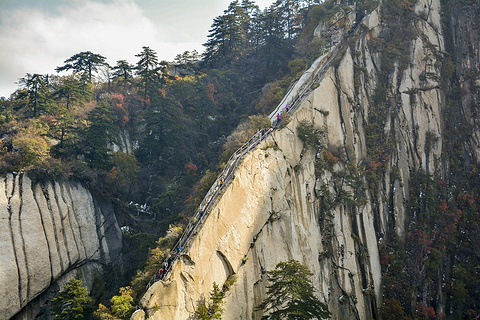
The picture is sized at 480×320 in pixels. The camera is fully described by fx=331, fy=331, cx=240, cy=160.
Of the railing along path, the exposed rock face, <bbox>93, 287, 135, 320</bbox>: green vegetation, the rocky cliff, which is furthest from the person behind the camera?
the exposed rock face

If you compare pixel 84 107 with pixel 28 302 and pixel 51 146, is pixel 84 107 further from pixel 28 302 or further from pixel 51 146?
pixel 28 302

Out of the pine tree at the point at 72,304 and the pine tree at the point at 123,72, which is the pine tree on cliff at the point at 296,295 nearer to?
the pine tree at the point at 72,304

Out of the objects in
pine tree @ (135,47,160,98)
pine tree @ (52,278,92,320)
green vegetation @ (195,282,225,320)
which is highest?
pine tree @ (135,47,160,98)

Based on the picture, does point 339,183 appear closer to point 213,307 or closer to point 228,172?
point 228,172

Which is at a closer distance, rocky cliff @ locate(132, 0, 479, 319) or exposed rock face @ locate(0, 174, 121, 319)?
rocky cliff @ locate(132, 0, 479, 319)

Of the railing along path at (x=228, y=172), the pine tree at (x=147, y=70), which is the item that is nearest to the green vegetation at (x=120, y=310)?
the railing along path at (x=228, y=172)

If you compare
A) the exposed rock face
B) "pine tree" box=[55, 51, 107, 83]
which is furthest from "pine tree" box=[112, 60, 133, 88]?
the exposed rock face

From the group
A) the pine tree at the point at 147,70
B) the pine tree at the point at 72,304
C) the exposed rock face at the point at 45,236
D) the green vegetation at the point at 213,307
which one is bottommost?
the green vegetation at the point at 213,307

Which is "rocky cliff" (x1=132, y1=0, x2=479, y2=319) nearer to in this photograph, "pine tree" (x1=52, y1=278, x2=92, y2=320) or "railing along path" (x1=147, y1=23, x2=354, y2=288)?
"railing along path" (x1=147, y1=23, x2=354, y2=288)
